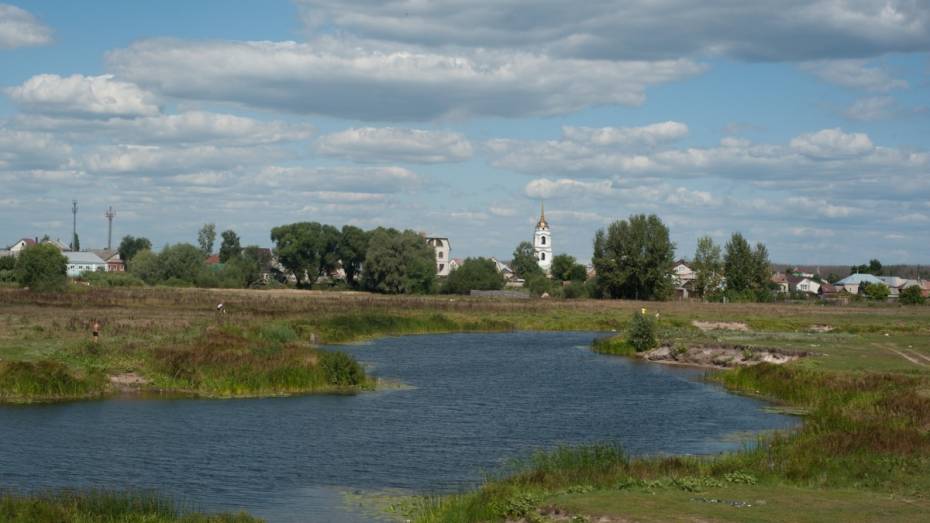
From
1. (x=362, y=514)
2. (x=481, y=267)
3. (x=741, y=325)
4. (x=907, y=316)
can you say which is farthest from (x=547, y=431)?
(x=481, y=267)

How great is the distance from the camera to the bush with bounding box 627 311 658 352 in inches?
2628

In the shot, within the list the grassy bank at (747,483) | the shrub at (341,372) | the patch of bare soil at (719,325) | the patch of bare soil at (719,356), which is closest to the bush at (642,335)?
the patch of bare soil at (719,356)

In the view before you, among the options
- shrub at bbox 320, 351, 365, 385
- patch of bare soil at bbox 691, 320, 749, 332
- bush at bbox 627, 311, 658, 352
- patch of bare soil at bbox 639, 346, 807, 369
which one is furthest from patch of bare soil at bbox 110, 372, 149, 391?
patch of bare soil at bbox 691, 320, 749, 332

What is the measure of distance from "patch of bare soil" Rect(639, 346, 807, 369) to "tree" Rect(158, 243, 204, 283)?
109m

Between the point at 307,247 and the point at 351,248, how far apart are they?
7518 millimetres

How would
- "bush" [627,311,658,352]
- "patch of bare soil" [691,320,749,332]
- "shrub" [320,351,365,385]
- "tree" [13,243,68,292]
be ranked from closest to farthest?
"shrub" [320,351,365,385] < "bush" [627,311,658,352] < "patch of bare soil" [691,320,749,332] < "tree" [13,243,68,292]

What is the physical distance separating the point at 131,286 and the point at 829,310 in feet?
289

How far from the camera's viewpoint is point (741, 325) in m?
89.1

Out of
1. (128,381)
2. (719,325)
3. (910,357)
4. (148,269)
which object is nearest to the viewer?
(128,381)

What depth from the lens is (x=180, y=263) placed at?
530ft

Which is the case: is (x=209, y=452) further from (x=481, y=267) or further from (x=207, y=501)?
(x=481, y=267)

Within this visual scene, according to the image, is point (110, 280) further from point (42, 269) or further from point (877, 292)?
point (877, 292)

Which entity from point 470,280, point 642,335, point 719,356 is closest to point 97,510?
point 719,356

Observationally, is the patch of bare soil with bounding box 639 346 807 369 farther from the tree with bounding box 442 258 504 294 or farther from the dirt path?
the tree with bounding box 442 258 504 294
